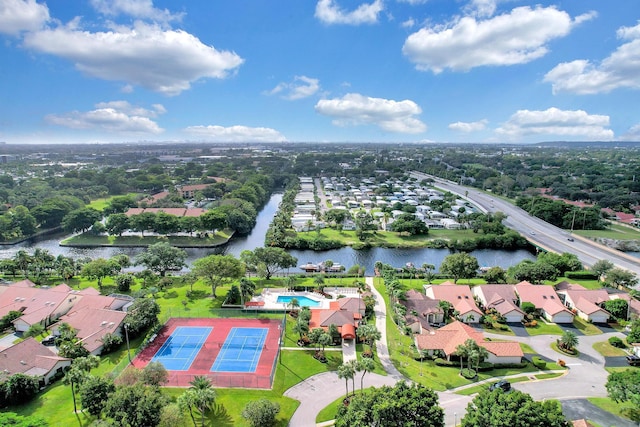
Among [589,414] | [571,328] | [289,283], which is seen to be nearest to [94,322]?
[289,283]

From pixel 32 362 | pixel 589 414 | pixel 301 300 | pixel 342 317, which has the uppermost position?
pixel 32 362

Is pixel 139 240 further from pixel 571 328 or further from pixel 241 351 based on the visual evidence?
pixel 571 328

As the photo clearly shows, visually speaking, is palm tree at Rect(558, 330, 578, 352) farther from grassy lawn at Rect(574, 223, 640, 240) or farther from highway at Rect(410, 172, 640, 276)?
grassy lawn at Rect(574, 223, 640, 240)

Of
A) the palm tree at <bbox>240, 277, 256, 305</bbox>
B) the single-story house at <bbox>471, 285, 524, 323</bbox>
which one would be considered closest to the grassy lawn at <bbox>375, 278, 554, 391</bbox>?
the single-story house at <bbox>471, 285, 524, 323</bbox>

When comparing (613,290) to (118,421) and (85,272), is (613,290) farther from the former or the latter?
(85,272)

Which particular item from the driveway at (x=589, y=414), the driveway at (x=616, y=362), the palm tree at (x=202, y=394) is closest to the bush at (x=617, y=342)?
the driveway at (x=616, y=362)

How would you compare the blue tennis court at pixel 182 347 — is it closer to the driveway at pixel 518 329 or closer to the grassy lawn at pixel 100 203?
the driveway at pixel 518 329
